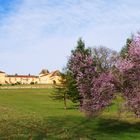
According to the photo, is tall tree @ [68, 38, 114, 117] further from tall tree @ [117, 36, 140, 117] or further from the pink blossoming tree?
tall tree @ [117, 36, 140, 117]

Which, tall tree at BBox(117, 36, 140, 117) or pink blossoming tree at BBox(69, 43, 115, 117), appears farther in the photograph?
pink blossoming tree at BBox(69, 43, 115, 117)

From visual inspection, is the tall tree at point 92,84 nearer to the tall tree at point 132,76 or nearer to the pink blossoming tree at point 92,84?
the pink blossoming tree at point 92,84

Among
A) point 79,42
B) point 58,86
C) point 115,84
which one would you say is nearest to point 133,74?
point 115,84

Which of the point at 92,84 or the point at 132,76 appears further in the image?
the point at 92,84

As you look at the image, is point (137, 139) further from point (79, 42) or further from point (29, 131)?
point (79, 42)

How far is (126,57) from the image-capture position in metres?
33.4

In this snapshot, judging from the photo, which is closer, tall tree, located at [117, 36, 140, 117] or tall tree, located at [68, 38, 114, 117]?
tall tree, located at [117, 36, 140, 117]

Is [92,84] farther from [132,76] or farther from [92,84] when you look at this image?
[132,76]

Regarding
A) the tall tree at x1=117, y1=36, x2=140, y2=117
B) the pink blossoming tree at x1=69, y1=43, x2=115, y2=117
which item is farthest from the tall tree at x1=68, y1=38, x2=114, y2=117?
the tall tree at x1=117, y1=36, x2=140, y2=117

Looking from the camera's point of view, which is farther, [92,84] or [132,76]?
[92,84]

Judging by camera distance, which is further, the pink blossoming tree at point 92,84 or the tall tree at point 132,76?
the pink blossoming tree at point 92,84

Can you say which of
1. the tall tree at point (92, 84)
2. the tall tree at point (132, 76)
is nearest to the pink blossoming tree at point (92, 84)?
the tall tree at point (92, 84)

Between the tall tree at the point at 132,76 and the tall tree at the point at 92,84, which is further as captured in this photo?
the tall tree at the point at 92,84

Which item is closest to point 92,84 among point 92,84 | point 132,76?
point 92,84
